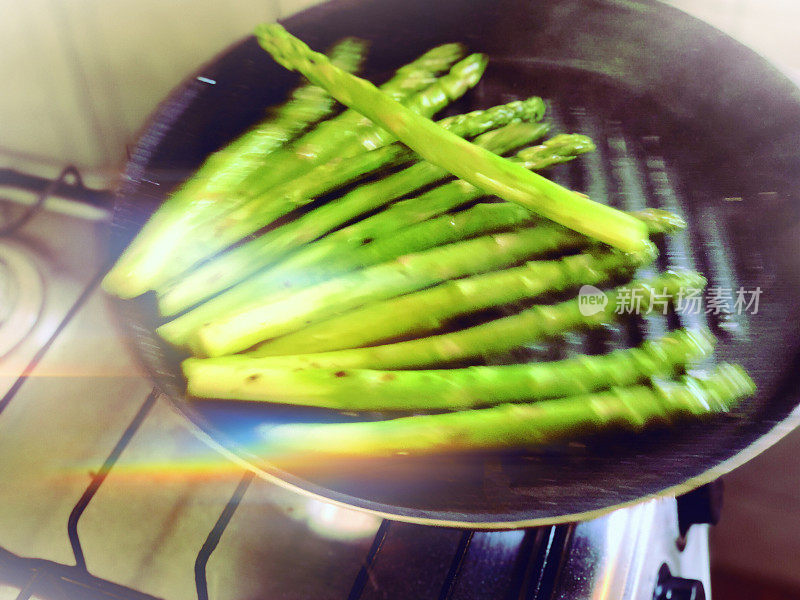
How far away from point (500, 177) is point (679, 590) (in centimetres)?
56

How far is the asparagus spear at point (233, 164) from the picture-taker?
2.64 ft

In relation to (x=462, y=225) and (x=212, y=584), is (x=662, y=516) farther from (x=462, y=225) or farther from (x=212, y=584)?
(x=212, y=584)

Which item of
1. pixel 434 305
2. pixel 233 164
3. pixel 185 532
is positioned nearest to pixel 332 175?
pixel 233 164

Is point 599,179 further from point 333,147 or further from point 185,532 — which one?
point 185,532

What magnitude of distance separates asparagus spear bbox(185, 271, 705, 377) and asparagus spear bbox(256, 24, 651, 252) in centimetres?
7

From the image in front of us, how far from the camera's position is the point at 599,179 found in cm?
96

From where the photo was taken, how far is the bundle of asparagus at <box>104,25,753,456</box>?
710 millimetres

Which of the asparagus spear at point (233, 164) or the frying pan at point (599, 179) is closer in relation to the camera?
the frying pan at point (599, 179)

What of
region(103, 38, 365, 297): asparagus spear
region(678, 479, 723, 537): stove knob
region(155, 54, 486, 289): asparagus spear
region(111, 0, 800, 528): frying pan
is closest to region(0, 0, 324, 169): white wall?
region(111, 0, 800, 528): frying pan

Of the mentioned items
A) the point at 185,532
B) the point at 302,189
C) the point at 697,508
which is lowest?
the point at 185,532

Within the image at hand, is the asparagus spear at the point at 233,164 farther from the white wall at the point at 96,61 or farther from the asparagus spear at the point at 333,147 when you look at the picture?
the white wall at the point at 96,61

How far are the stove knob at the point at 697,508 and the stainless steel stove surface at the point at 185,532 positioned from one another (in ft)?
0.17

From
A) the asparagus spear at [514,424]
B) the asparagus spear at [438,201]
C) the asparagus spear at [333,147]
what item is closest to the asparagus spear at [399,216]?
the asparagus spear at [438,201]

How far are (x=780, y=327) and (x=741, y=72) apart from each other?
1.50 ft
